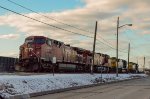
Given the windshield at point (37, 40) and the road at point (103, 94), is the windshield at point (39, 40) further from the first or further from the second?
the road at point (103, 94)

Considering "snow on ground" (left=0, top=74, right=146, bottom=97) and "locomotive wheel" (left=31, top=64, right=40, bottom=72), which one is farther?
"locomotive wheel" (left=31, top=64, right=40, bottom=72)

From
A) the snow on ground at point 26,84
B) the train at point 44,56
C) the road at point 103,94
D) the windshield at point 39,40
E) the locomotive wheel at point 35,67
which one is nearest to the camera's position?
the road at point 103,94

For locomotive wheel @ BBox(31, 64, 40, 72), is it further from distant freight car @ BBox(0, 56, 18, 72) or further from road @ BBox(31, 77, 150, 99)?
road @ BBox(31, 77, 150, 99)

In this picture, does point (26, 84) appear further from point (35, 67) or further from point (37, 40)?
point (37, 40)

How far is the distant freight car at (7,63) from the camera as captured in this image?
42219 mm

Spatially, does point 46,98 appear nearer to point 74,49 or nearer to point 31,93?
point 31,93

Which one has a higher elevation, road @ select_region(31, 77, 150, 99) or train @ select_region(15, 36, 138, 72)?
train @ select_region(15, 36, 138, 72)

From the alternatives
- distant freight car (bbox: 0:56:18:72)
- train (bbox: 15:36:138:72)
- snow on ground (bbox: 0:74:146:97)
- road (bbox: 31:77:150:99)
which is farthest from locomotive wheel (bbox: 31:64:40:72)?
road (bbox: 31:77:150:99)

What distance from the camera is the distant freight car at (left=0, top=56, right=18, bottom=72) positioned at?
4222cm

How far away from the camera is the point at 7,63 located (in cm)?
4403

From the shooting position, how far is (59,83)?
31641 mm

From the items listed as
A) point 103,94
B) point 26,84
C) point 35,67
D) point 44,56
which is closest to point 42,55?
point 44,56

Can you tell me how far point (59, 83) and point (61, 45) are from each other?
18.8m

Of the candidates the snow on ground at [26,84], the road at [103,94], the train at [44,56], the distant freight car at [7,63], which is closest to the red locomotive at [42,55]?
the train at [44,56]
